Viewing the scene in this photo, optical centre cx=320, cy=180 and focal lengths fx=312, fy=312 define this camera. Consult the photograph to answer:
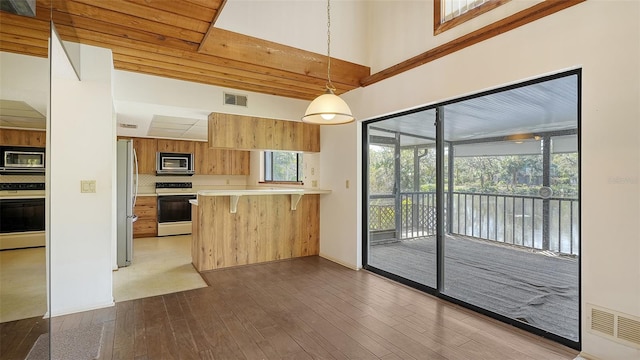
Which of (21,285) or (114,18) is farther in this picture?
(114,18)

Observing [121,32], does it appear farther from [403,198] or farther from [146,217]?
[146,217]

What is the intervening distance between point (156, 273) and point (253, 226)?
1.35m

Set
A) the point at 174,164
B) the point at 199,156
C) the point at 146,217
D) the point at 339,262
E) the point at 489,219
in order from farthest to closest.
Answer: the point at 199,156, the point at 174,164, the point at 146,217, the point at 339,262, the point at 489,219

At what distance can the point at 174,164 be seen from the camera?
6.62m

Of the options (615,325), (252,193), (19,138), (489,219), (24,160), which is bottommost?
(615,325)

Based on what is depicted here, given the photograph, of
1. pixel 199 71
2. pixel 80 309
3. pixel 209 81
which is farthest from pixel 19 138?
pixel 209 81

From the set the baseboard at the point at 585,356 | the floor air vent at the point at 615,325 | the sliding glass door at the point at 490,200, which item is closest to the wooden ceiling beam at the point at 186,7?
the sliding glass door at the point at 490,200

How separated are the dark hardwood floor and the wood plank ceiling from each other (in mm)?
2076

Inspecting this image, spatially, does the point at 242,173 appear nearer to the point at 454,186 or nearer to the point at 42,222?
the point at 42,222

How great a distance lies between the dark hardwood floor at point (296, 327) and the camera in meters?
2.22

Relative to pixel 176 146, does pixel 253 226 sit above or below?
below

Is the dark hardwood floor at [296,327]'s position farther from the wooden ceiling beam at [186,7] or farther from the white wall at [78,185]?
the wooden ceiling beam at [186,7]

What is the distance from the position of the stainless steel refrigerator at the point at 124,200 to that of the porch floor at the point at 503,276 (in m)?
3.35

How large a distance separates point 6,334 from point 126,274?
6.43 ft
